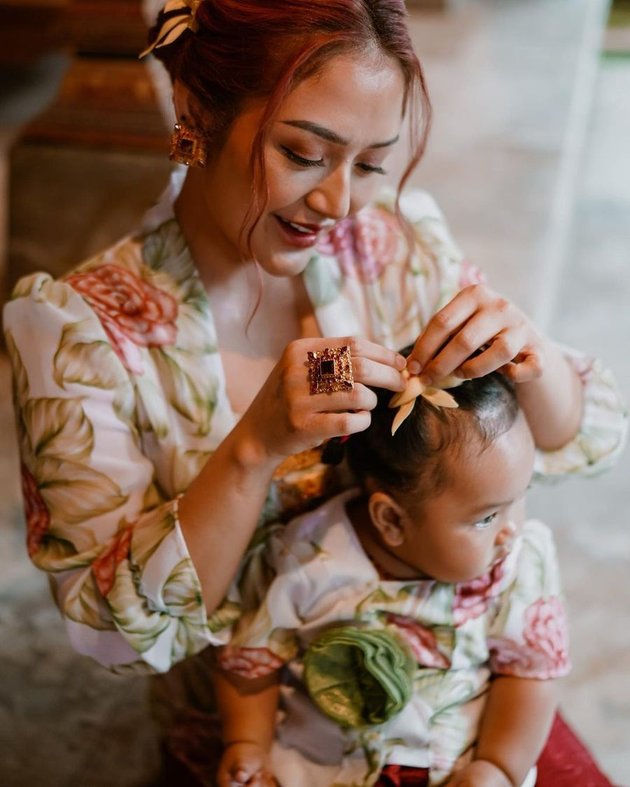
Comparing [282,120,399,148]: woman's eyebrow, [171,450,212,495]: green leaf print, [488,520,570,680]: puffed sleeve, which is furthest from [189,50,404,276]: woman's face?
[488,520,570,680]: puffed sleeve

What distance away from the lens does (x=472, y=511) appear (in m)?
1.10

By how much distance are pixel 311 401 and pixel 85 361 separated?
321mm

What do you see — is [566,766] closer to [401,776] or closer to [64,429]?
[401,776]

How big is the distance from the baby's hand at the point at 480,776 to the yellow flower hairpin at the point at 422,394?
16.0 inches

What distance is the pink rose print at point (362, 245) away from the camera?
1.35 metres

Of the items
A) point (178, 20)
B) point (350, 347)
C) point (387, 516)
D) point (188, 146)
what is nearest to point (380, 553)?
point (387, 516)

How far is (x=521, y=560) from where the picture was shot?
4.05 feet

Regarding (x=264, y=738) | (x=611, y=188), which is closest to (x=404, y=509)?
(x=264, y=738)

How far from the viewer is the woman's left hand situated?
104 cm

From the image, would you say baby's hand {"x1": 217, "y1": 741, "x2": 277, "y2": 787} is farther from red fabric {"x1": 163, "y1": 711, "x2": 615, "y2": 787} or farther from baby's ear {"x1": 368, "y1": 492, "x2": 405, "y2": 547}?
baby's ear {"x1": 368, "y1": 492, "x2": 405, "y2": 547}

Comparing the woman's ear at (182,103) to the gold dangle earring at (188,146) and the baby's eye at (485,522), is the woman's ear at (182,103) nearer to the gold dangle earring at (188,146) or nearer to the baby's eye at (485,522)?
the gold dangle earring at (188,146)

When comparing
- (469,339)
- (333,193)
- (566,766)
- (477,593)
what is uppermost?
(333,193)

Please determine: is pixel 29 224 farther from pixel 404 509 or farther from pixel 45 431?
pixel 404 509

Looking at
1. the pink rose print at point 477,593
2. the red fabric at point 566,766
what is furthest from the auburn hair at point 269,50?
the red fabric at point 566,766
